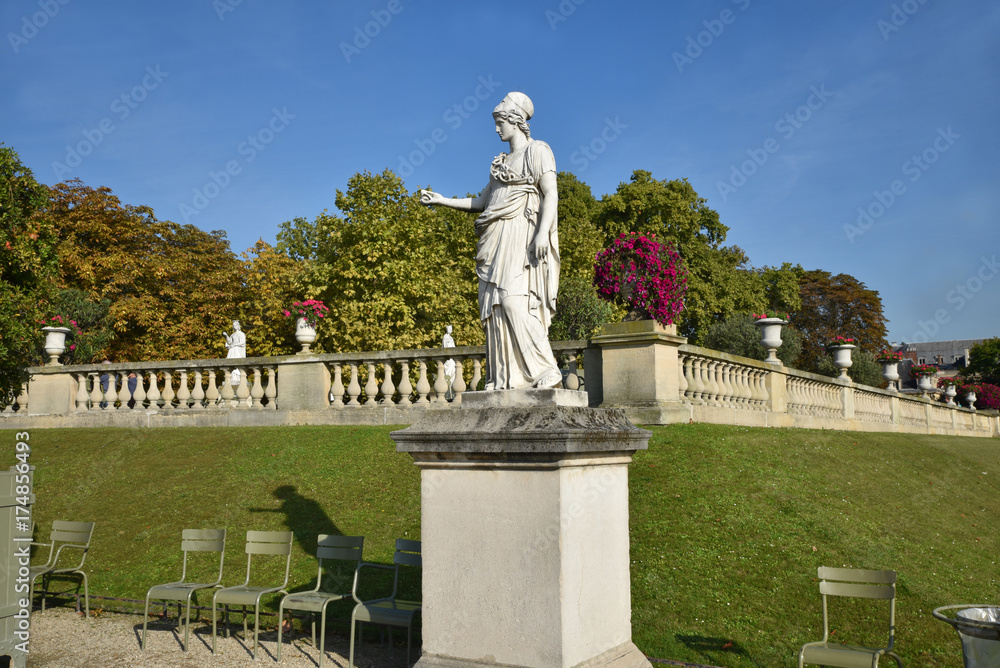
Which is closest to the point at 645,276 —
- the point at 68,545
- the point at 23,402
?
the point at 68,545

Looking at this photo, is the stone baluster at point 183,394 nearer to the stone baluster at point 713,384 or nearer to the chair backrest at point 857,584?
the stone baluster at point 713,384

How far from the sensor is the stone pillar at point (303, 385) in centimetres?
1420

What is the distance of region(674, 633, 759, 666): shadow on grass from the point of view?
6145mm

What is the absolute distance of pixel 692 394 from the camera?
1229 centimetres

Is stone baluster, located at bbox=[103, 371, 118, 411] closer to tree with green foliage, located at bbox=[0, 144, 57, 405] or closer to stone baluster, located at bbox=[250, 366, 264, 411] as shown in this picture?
stone baluster, located at bbox=[250, 366, 264, 411]

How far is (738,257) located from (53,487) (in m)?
39.5

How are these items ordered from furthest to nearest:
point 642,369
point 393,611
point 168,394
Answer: point 168,394, point 642,369, point 393,611

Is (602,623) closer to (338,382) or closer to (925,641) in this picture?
(925,641)

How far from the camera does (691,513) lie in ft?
27.8

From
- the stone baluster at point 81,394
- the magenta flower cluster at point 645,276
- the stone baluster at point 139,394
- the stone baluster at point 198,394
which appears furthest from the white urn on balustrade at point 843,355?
the stone baluster at point 81,394

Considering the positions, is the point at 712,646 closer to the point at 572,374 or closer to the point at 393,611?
the point at 393,611

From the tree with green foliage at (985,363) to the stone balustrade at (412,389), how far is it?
175 feet

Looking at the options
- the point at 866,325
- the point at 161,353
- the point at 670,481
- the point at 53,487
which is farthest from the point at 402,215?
the point at 866,325

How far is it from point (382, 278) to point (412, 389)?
1235cm
